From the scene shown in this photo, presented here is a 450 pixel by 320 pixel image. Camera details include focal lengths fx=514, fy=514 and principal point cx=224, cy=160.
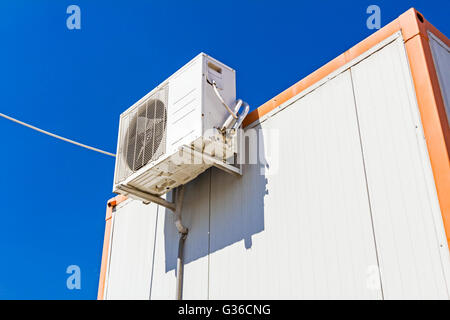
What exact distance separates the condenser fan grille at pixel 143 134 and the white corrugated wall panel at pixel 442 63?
2358 mm

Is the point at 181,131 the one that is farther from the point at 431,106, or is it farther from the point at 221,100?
the point at 431,106

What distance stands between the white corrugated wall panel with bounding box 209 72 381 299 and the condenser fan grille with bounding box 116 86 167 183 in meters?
0.79

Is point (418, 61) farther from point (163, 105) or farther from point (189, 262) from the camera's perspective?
point (189, 262)

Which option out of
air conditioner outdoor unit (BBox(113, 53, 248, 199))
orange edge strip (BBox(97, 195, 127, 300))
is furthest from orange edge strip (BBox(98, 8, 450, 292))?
orange edge strip (BBox(97, 195, 127, 300))

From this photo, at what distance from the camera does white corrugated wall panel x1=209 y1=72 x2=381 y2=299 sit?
3.65 m

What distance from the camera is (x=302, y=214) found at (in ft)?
13.3

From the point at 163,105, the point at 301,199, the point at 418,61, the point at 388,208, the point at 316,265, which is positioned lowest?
the point at 316,265

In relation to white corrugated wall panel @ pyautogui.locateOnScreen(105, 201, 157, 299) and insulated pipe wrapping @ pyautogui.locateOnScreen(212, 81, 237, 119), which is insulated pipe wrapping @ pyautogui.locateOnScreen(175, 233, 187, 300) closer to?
white corrugated wall panel @ pyautogui.locateOnScreen(105, 201, 157, 299)

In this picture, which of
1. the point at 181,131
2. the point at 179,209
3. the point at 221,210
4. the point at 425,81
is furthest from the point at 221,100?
the point at 425,81

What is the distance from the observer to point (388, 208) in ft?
11.4

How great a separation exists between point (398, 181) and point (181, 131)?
1.94 metres

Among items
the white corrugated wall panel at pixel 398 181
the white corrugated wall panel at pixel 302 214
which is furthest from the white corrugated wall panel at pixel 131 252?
the white corrugated wall panel at pixel 398 181
